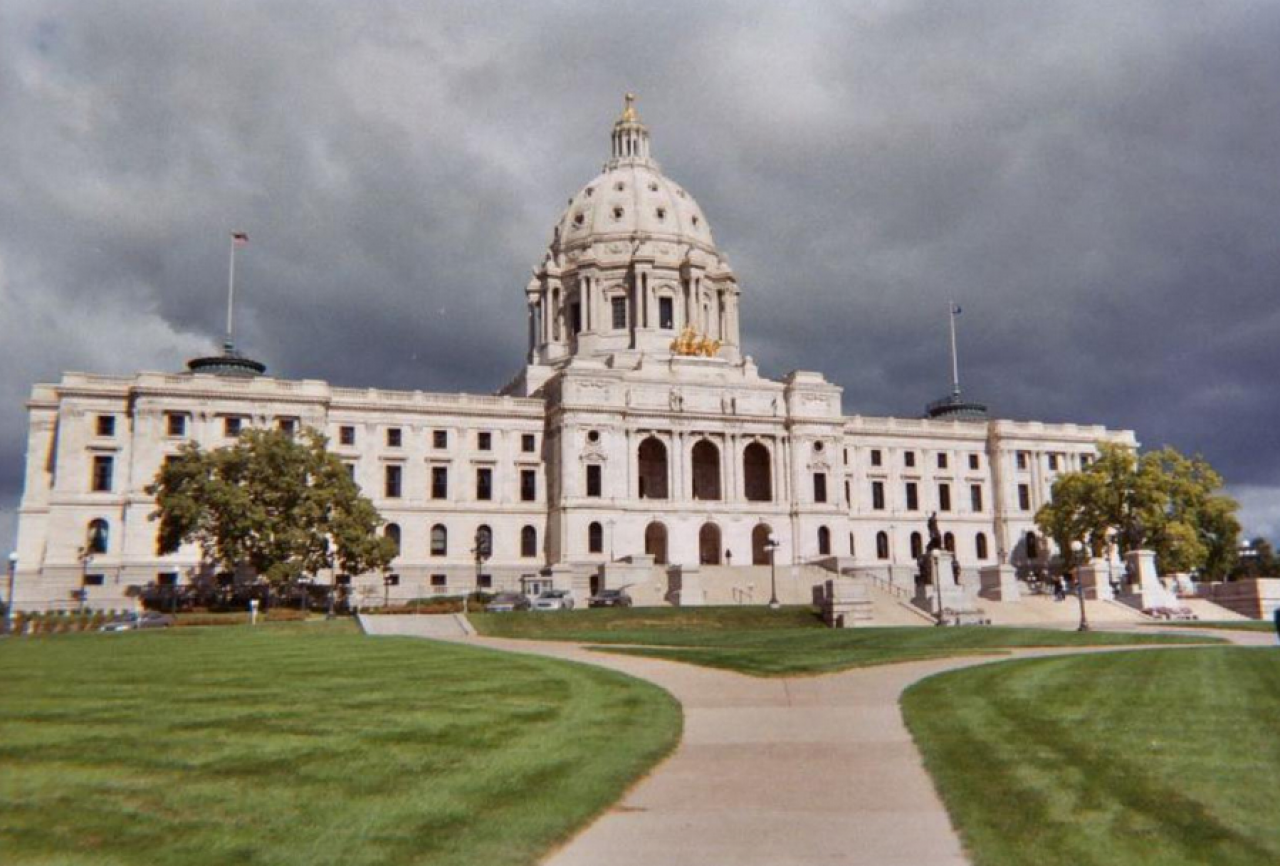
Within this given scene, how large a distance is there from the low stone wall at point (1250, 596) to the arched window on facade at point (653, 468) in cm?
4478

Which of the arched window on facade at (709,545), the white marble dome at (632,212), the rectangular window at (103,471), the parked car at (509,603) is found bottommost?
the parked car at (509,603)

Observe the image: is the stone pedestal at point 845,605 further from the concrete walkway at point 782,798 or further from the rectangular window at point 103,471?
the rectangular window at point 103,471

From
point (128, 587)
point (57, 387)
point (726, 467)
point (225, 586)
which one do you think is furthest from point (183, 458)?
point (726, 467)

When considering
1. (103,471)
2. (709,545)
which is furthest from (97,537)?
(709,545)

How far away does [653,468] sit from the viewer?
95.6m

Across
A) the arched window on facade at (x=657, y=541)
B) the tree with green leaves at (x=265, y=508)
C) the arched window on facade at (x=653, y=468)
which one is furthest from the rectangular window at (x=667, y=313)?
the tree with green leaves at (x=265, y=508)

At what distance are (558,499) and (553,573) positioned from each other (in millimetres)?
14675

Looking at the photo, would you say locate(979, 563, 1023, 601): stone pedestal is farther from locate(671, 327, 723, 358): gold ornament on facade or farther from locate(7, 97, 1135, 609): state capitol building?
locate(671, 327, 723, 358): gold ornament on facade

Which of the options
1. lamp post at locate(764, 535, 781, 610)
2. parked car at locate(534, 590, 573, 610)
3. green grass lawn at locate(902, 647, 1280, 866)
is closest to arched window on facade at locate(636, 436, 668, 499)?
lamp post at locate(764, 535, 781, 610)

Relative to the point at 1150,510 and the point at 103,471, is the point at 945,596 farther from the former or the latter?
the point at 103,471

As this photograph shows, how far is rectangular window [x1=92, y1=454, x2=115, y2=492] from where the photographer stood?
3174 inches

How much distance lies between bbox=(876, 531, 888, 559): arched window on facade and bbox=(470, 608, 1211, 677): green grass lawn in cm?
4713

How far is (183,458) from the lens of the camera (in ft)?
213

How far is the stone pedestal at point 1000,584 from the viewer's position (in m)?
67.3
